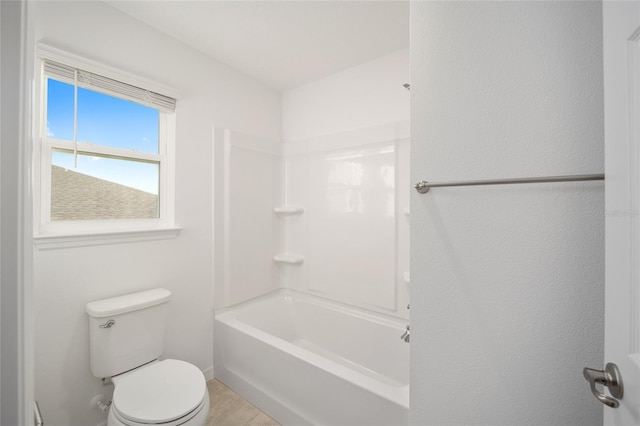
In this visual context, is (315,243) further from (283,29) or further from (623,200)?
(623,200)

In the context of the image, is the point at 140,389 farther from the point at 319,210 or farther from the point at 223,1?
the point at 223,1

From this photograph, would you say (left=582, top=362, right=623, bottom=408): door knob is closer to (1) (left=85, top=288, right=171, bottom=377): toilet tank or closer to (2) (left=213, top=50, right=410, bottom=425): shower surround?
(2) (left=213, top=50, right=410, bottom=425): shower surround

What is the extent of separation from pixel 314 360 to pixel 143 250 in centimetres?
126

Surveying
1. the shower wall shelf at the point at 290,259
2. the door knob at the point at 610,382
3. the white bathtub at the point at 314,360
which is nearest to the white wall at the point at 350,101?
the shower wall shelf at the point at 290,259

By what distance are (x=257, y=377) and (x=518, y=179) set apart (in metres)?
1.82

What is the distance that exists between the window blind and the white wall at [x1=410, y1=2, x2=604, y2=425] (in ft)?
5.24

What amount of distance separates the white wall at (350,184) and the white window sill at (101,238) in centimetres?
106

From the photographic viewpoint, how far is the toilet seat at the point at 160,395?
3.57 ft

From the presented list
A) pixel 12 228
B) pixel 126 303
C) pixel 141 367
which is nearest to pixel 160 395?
pixel 141 367

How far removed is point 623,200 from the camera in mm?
531

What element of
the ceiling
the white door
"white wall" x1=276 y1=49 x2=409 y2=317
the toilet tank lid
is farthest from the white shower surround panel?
the white door

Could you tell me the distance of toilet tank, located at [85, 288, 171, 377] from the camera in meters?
1.38

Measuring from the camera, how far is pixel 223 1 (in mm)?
1477

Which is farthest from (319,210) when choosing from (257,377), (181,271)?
(257,377)
